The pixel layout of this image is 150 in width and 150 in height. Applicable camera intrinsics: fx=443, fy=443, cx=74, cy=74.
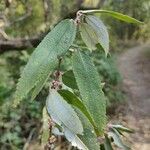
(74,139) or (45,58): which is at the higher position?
(45,58)

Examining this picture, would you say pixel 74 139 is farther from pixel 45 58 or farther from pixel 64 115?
pixel 45 58

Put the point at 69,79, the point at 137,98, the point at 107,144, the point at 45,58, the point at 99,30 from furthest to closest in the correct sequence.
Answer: the point at 137,98 < the point at 107,144 < the point at 69,79 < the point at 99,30 < the point at 45,58

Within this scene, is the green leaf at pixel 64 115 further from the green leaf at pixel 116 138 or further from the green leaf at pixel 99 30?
the green leaf at pixel 116 138


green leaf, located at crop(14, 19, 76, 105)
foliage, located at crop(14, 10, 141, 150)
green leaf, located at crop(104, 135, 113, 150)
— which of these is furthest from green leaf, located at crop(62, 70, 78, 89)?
green leaf, located at crop(104, 135, 113, 150)

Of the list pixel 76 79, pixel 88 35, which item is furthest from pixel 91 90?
pixel 88 35

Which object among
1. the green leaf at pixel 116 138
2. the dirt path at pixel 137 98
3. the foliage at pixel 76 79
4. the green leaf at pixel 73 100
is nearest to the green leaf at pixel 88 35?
the foliage at pixel 76 79

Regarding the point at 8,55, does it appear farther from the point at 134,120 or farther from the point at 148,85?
the point at 148,85

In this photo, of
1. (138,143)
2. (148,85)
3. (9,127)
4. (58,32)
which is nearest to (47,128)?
(58,32)
